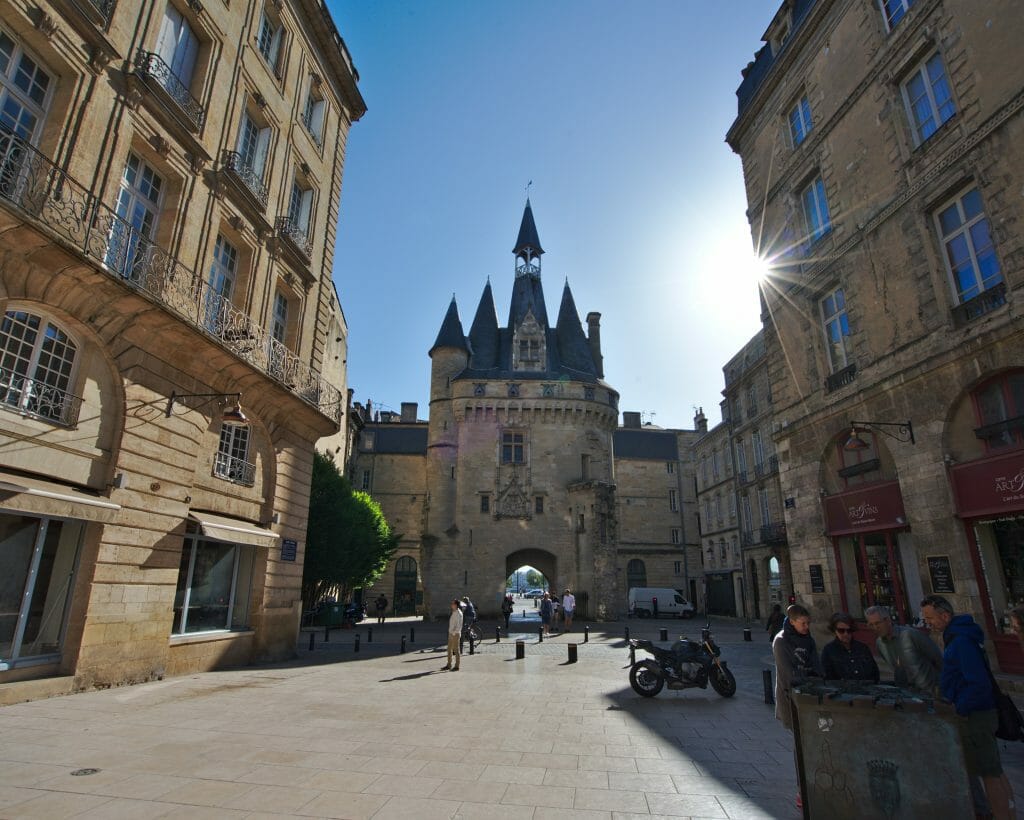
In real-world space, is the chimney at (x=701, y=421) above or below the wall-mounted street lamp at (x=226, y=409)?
above

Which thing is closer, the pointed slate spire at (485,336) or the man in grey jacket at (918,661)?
the man in grey jacket at (918,661)

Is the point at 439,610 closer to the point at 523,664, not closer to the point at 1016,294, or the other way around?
the point at 523,664

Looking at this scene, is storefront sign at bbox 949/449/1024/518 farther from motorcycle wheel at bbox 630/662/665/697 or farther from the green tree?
the green tree

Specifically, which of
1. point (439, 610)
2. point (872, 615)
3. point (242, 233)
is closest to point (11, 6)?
point (242, 233)

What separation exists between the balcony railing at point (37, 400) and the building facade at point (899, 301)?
37.5 ft

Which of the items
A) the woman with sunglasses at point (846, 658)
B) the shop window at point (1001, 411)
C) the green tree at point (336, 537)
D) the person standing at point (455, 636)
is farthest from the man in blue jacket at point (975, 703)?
the green tree at point (336, 537)

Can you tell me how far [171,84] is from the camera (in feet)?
30.8

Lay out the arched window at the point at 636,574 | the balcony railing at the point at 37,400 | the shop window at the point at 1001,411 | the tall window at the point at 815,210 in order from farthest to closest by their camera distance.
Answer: the arched window at the point at 636,574, the tall window at the point at 815,210, the shop window at the point at 1001,411, the balcony railing at the point at 37,400

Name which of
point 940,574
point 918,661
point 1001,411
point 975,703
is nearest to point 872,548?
point 940,574

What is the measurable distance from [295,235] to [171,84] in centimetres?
387

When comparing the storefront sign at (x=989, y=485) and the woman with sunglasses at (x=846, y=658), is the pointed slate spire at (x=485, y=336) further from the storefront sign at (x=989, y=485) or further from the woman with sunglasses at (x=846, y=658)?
the woman with sunglasses at (x=846, y=658)

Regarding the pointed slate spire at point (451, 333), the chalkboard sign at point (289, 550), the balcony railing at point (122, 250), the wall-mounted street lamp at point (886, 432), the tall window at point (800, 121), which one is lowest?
the chalkboard sign at point (289, 550)

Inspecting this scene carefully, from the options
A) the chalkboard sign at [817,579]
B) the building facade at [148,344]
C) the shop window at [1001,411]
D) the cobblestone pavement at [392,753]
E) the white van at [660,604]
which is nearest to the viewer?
the cobblestone pavement at [392,753]

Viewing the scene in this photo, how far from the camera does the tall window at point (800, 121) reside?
12.8 m
